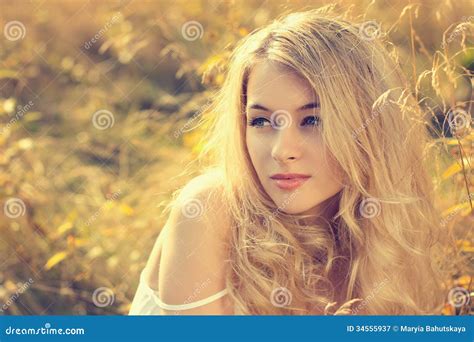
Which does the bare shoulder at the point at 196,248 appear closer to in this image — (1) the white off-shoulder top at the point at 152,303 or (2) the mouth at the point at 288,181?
Result: (1) the white off-shoulder top at the point at 152,303

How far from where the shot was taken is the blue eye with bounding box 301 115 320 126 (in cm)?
195

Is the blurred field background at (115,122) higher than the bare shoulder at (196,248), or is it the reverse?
the blurred field background at (115,122)

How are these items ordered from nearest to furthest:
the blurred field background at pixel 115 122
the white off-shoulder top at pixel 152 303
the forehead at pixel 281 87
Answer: the forehead at pixel 281 87 → the white off-shoulder top at pixel 152 303 → the blurred field background at pixel 115 122

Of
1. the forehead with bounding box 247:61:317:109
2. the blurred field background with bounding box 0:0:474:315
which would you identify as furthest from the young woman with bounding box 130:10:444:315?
the blurred field background with bounding box 0:0:474:315

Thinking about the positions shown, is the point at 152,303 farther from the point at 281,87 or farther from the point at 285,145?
the point at 281,87

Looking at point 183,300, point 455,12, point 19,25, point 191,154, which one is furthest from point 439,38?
point 19,25

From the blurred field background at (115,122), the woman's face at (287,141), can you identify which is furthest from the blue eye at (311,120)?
the blurred field background at (115,122)

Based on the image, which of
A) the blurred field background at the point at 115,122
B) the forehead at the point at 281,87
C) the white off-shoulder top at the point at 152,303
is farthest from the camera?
the blurred field background at the point at 115,122

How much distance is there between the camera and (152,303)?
215 cm

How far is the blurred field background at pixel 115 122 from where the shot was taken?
94.3 inches

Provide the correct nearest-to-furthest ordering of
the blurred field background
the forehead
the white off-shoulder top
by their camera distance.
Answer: the forehead → the white off-shoulder top → the blurred field background

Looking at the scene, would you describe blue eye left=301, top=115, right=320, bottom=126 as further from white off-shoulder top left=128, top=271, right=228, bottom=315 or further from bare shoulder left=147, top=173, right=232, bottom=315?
white off-shoulder top left=128, top=271, right=228, bottom=315

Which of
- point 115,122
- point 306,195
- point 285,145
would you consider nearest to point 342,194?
point 306,195

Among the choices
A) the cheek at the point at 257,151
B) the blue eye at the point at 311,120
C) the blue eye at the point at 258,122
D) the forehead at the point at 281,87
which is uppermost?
the forehead at the point at 281,87
